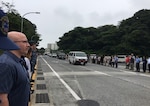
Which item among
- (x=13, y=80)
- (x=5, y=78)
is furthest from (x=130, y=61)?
(x=5, y=78)

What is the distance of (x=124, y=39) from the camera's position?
76.5 meters

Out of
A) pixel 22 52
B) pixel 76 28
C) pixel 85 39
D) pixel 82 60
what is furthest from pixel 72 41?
pixel 22 52

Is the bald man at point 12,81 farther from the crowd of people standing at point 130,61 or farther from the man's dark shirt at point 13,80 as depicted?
the crowd of people standing at point 130,61

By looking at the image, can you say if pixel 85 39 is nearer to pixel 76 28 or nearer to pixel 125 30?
pixel 76 28

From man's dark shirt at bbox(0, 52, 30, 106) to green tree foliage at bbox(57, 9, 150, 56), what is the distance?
67.1 meters

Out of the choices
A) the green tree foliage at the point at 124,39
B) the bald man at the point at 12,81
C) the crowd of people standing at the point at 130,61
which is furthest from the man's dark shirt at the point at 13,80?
the green tree foliage at the point at 124,39

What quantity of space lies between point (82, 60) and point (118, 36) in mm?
42358

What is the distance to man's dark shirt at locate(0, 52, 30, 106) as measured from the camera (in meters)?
2.87

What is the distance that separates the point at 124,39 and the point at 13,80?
74.5m

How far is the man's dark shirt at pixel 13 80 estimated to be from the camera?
2.87 meters

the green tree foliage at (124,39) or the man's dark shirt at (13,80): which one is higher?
the green tree foliage at (124,39)

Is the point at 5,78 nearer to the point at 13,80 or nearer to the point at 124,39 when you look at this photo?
the point at 13,80

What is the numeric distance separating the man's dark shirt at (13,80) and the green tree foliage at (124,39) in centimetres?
6712

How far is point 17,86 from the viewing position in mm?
3131
